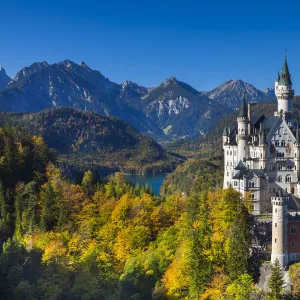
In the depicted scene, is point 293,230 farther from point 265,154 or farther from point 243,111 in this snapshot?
point 243,111

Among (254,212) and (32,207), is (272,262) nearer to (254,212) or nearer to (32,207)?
(254,212)

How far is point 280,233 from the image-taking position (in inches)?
2699

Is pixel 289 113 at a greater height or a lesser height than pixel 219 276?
greater

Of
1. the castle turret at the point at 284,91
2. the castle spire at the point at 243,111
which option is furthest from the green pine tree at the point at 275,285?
the castle turret at the point at 284,91

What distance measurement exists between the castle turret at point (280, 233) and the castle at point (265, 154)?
8817mm

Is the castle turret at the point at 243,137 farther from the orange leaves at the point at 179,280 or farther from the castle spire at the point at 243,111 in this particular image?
the orange leaves at the point at 179,280

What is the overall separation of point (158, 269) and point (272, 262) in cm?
1694

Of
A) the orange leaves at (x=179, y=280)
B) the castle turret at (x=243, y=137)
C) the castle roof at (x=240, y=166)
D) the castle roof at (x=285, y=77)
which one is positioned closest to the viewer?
the orange leaves at (x=179, y=280)

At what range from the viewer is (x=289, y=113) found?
92.5 meters

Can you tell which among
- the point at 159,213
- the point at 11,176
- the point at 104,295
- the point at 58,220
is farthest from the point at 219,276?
the point at 11,176

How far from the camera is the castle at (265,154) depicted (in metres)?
84.1

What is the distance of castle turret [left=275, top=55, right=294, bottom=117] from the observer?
9306 centimetres

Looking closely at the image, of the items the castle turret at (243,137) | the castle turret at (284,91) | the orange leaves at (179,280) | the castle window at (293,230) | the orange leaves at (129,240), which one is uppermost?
the castle turret at (284,91)

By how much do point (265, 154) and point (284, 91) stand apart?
14227 millimetres
